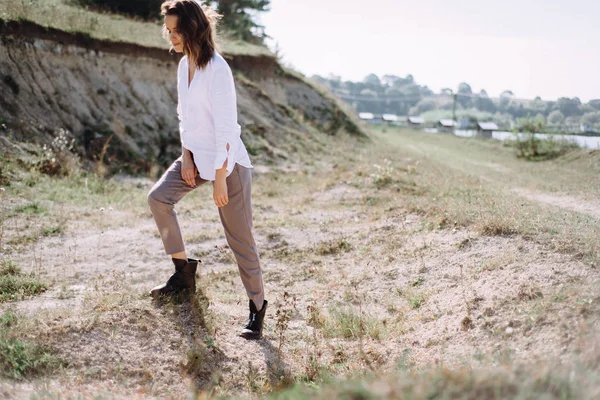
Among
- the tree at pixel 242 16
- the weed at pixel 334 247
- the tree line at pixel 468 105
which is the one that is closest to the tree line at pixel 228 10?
the tree at pixel 242 16

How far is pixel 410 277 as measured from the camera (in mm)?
5449

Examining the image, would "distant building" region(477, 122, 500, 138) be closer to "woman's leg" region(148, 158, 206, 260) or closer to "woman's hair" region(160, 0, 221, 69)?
"woman's leg" region(148, 158, 206, 260)

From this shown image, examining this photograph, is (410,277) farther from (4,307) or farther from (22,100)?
(22,100)

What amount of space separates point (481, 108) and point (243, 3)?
240 ft

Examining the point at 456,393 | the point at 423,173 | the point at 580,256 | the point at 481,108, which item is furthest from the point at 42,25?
the point at 481,108

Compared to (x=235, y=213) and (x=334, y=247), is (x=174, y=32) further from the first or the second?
(x=334, y=247)

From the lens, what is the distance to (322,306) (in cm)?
505

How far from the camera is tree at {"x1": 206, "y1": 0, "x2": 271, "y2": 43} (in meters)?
27.1

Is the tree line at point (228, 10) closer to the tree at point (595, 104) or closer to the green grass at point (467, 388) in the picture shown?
the tree at point (595, 104)

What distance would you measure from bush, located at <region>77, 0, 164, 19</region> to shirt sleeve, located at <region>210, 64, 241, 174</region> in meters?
16.3

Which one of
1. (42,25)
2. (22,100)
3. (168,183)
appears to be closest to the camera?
(168,183)

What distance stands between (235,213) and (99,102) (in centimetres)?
1051

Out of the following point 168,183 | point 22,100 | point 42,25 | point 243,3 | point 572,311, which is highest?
point 243,3

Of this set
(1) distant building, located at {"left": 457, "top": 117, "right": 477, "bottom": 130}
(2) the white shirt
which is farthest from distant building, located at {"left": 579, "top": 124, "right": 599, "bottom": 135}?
(1) distant building, located at {"left": 457, "top": 117, "right": 477, "bottom": 130}
